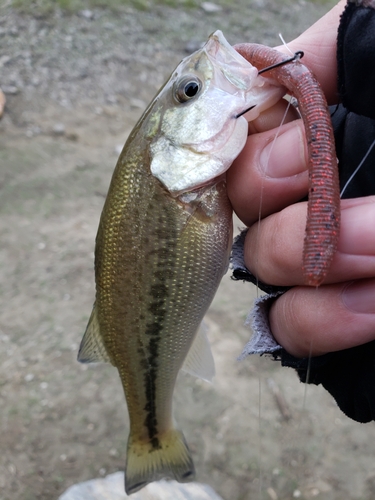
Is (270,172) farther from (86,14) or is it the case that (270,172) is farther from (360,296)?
(86,14)

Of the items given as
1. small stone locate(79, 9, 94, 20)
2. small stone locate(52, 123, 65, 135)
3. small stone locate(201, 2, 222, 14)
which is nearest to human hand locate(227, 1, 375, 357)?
small stone locate(52, 123, 65, 135)

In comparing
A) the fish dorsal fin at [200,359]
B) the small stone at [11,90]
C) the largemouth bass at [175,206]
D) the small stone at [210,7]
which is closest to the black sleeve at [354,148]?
the largemouth bass at [175,206]

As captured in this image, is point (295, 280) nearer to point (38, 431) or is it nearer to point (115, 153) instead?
point (38, 431)

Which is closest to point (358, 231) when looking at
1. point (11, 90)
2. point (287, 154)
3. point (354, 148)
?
point (287, 154)

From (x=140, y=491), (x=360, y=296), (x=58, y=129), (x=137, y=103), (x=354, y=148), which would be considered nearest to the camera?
(x=360, y=296)

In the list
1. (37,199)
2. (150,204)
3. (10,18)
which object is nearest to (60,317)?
(37,199)

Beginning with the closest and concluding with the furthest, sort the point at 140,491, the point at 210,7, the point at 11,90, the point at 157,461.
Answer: the point at 157,461 → the point at 140,491 → the point at 11,90 → the point at 210,7

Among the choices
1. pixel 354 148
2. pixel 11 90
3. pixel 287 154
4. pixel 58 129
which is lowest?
pixel 58 129

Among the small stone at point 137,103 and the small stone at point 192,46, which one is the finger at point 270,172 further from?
the small stone at point 192,46
